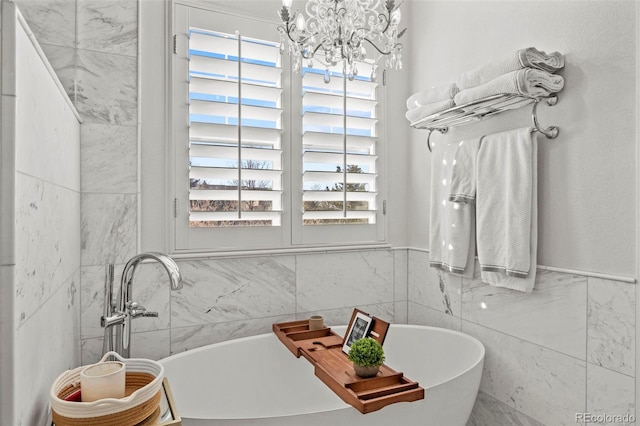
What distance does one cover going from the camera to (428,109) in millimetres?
1981

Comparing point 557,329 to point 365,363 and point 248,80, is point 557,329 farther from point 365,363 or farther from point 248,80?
point 248,80

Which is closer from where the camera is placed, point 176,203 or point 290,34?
point 290,34

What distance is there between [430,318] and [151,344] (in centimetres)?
145

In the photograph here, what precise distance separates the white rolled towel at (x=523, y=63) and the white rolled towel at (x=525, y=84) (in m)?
0.03

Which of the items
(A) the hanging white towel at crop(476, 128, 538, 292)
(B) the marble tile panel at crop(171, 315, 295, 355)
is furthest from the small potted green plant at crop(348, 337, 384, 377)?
(B) the marble tile panel at crop(171, 315, 295, 355)

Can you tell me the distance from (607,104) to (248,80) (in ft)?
5.05

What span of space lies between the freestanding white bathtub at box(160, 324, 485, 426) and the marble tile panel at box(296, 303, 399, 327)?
7.2 inches

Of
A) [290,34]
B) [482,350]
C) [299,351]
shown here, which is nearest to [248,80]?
[290,34]

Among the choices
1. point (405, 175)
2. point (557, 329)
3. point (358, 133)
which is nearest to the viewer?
point (557, 329)

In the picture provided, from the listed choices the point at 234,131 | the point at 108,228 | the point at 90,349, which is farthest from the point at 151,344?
the point at 234,131

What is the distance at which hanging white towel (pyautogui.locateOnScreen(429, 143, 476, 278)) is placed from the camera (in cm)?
195

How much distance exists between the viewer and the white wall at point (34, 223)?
0.71 metres

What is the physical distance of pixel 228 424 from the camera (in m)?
1.26

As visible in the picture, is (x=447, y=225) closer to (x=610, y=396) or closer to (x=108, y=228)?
(x=610, y=396)
